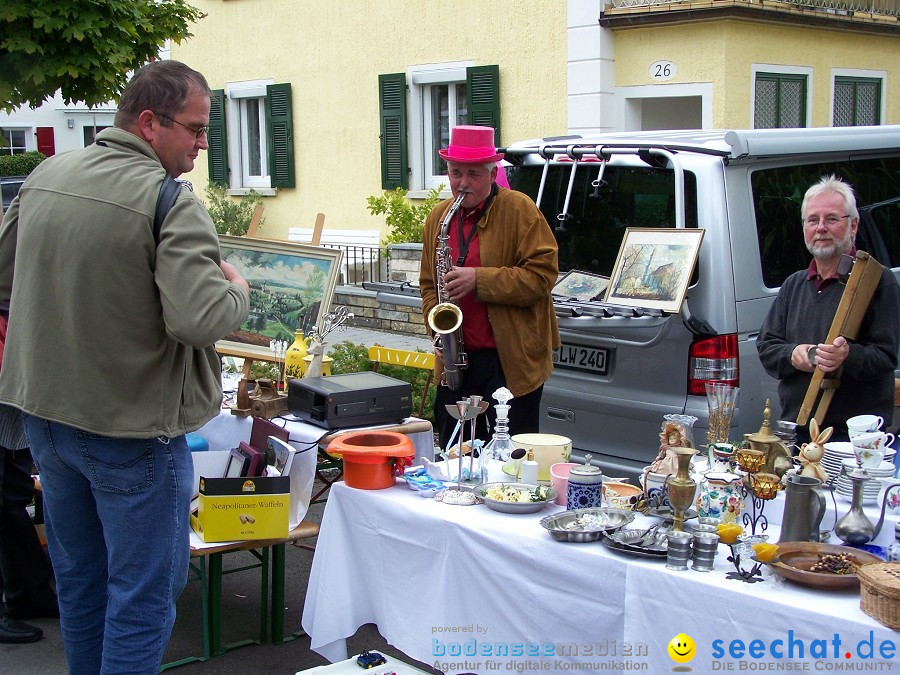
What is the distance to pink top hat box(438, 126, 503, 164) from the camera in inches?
164

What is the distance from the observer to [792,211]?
4.70m

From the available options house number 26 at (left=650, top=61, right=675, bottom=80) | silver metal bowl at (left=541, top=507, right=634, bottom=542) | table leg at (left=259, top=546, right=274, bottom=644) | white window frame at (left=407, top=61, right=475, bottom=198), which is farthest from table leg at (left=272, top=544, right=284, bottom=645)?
white window frame at (left=407, top=61, right=475, bottom=198)

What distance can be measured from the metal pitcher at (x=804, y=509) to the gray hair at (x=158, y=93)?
1.94m

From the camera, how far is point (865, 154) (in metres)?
5.30

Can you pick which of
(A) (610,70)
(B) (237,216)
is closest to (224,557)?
(A) (610,70)

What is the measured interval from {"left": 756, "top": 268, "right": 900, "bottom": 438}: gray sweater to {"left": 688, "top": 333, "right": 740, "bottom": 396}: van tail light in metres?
0.34

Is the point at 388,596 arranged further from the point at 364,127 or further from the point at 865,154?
the point at 364,127

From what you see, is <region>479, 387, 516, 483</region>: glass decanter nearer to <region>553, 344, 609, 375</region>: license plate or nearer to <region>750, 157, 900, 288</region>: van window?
<region>553, 344, 609, 375</region>: license plate

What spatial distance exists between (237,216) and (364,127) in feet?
8.51

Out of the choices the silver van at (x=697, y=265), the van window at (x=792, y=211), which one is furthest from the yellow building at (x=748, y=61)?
the silver van at (x=697, y=265)

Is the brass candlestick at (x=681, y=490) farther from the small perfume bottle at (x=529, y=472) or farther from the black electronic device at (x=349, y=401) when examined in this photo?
the black electronic device at (x=349, y=401)

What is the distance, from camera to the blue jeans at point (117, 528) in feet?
8.54

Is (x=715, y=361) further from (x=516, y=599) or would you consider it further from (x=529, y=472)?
(x=516, y=599)

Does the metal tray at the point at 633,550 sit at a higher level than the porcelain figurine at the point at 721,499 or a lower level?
lower
